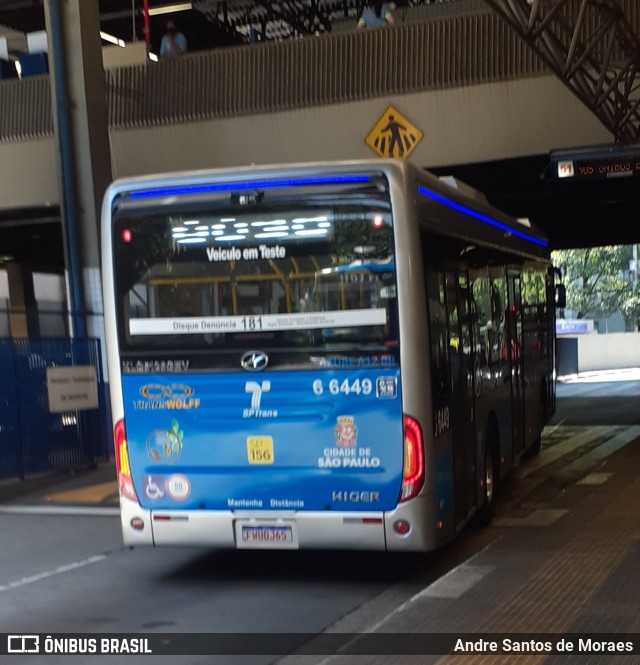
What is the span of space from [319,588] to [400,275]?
2.61 metres

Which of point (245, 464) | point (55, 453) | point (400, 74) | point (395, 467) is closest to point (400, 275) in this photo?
point (395, 467)

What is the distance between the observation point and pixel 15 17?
26.5 metres

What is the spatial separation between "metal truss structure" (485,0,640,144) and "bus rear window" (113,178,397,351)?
5087 mm

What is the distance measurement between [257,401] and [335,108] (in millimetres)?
11077

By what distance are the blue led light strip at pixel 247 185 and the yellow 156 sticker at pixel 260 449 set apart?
6.43ft

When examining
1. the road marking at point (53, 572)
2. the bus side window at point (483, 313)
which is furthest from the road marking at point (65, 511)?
the bus side window at point (483, 313)

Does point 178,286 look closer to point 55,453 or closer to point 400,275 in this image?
point 400,275

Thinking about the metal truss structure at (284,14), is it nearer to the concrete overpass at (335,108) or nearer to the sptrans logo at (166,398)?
the concrete overpass at (335,108)

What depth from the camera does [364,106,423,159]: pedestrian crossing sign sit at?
17031mm

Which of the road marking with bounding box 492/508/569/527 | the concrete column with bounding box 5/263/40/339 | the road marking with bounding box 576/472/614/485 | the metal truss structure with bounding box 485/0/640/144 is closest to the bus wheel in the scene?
the road marking with bounding box 492/508/569/527

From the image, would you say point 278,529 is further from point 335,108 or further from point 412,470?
point 335,108

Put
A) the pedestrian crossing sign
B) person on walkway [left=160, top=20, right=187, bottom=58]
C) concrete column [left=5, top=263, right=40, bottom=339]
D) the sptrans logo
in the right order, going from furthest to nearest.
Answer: person on walkway [left=160, top=20, right=187, bottom=58], concrete column [left=5, top=263, right=40, bottom=339], the pedestrian crossing sign, the sptrans logo

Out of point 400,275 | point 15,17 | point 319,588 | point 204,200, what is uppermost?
point 15,17

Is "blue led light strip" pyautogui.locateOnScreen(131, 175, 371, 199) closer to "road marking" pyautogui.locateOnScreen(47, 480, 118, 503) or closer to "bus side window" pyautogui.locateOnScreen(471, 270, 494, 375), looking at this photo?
"bus side window" pyautogui.locateOnScreen(471, 270, 494, 375)
